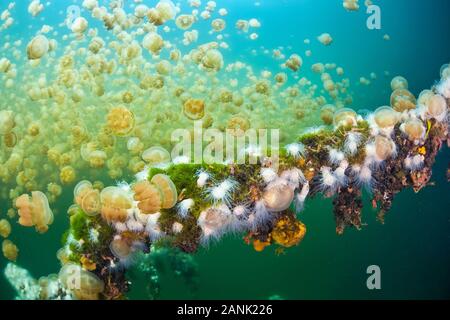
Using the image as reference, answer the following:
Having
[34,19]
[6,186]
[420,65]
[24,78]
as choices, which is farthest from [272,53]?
[6,186]

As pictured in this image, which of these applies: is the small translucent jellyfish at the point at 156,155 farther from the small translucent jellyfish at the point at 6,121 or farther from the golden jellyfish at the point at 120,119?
the small translucent jellyfish at the point at 6,121

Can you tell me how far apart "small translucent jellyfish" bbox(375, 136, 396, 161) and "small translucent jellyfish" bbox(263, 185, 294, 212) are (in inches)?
41.3

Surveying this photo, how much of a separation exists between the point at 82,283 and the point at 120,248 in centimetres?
49

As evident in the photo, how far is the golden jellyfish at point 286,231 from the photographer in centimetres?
367

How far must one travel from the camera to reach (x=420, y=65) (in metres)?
27.3

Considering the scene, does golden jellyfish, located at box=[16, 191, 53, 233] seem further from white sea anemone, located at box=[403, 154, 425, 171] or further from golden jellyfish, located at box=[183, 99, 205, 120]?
white sea anemone, located at box=[403, 154, 425, 171]

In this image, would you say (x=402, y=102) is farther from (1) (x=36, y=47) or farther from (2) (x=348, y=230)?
(2) (x=348, y=230)

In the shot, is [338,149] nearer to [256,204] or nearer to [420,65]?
[256,204]

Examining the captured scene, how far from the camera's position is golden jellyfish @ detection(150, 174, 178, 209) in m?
3.21

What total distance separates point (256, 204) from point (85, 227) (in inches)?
66.7

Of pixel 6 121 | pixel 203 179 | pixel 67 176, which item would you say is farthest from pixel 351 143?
pixel 67 176

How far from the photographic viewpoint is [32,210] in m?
4.46

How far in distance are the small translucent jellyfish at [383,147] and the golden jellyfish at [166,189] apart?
6.99ft
